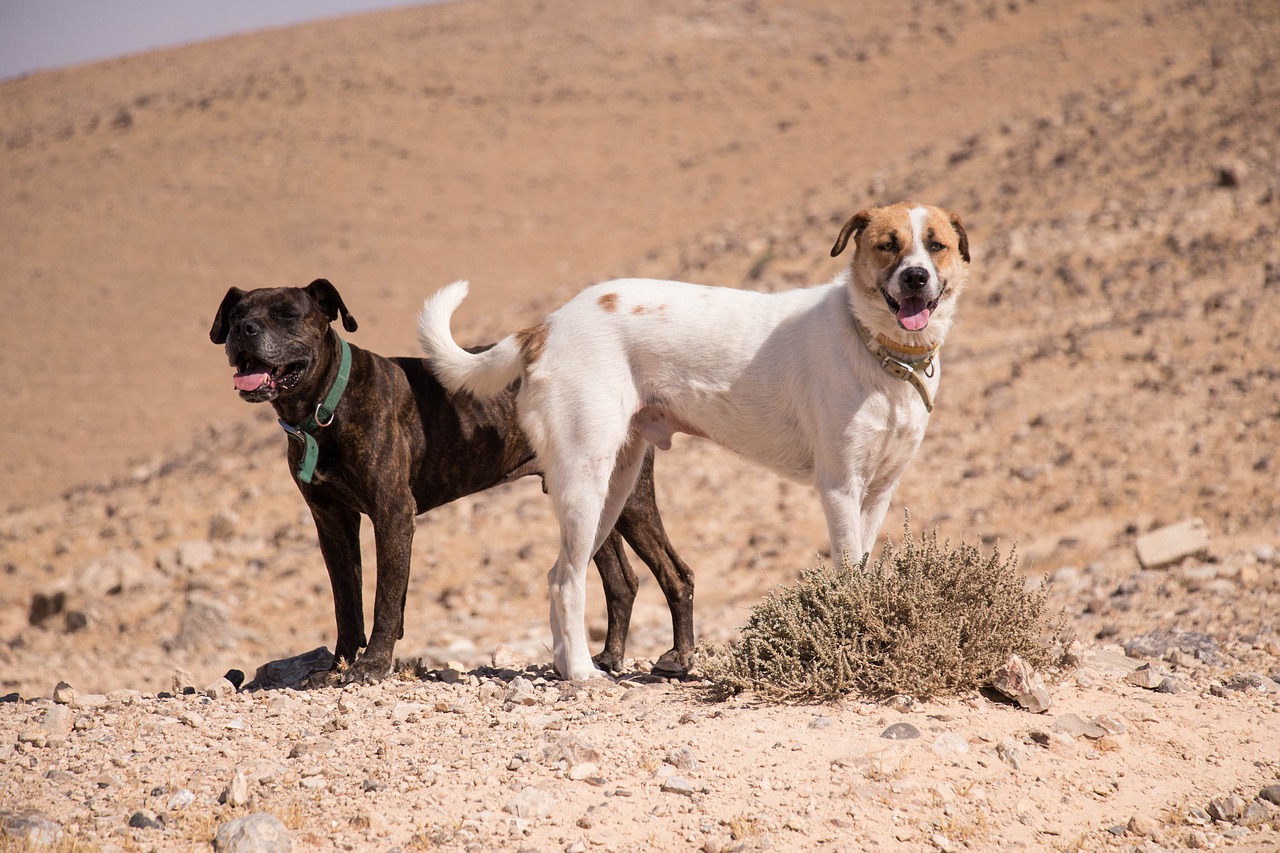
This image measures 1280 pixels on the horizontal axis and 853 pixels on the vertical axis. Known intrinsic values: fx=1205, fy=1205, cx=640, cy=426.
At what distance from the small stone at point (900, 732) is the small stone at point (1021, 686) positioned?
0.54 metres

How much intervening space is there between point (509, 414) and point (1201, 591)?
4.63 m

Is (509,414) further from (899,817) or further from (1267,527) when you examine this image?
(1267,527)

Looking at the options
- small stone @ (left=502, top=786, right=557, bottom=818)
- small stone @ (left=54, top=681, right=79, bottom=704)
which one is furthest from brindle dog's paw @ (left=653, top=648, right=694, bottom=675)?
small stone @ (left=54, top=681, right=79, bottom=704)

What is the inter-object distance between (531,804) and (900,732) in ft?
4.51

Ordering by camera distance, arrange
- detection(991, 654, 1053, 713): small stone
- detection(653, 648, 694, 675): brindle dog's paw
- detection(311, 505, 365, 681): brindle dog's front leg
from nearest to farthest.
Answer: detection(991, 654, 1053, 713): small stone, detection(311, 505, 365, 681): brindle dog's front leg, detection(653, 648, 694, 675): brindle dog's paw

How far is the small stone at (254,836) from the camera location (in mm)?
3705

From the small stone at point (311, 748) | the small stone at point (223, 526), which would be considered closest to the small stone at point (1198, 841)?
the small stone at point (311, 748)

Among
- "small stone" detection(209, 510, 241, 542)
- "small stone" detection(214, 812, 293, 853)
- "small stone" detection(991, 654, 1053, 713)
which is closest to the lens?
"small stone" detection(214, 812, 293, 853)

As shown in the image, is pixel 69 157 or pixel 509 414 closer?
pixel 509 414

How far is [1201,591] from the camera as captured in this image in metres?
7.60

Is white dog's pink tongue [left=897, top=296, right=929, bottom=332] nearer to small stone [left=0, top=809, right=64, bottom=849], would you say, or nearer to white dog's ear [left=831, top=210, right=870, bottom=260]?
white dog's ear [left=831, top=210, right=870, bottom=260]

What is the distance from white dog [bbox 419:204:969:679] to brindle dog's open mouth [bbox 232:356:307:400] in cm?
69

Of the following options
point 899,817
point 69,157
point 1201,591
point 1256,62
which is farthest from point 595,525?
point 69,157

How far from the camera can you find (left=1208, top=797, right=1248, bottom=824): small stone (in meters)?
4.09
